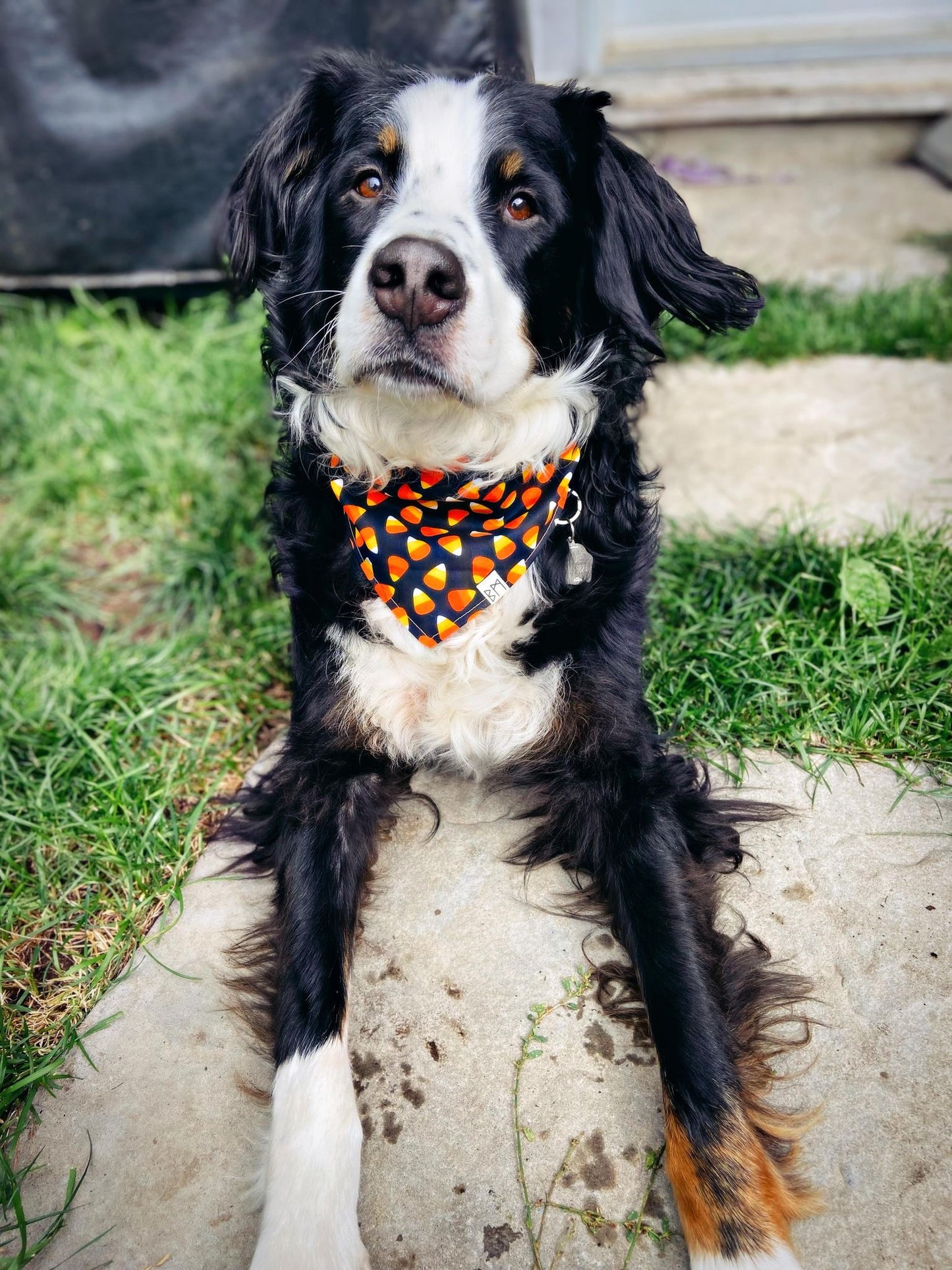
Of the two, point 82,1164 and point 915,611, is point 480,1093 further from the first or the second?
point 915,611

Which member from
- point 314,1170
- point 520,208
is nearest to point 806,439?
point 520,208

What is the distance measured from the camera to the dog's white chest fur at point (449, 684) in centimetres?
206

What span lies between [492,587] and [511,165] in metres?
0.83

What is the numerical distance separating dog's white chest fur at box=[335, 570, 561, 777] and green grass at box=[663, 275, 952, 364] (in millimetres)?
1979

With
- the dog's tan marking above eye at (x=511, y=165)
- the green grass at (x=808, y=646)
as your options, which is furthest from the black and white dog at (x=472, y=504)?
the green grass at (x=808, y=646)

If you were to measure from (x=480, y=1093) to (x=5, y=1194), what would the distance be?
82 cm

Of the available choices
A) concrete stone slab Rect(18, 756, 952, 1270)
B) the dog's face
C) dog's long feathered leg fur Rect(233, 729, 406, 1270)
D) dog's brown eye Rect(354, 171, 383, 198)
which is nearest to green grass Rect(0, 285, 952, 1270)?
concrete stone slab Rect(18, 756, 952, 1270)

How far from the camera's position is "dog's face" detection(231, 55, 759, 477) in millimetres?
1800

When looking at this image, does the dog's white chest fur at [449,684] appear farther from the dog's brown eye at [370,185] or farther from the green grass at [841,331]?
the green grass at [841,331]

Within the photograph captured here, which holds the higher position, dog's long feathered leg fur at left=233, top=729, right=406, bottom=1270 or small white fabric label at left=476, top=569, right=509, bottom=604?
small white fabric label at left=476, top=569, right=509, bottom=604

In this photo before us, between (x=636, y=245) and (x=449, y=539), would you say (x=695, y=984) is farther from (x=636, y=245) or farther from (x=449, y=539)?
(x=636, y=245)

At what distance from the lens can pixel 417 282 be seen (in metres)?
1.71

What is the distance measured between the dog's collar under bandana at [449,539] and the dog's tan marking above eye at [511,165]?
0.56m

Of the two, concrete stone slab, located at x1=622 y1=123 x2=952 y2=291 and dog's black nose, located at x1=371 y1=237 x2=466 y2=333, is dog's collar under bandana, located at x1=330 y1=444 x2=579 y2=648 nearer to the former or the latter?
dog's black nose, located at x1=371 y1=237 x2=466 y2=333
